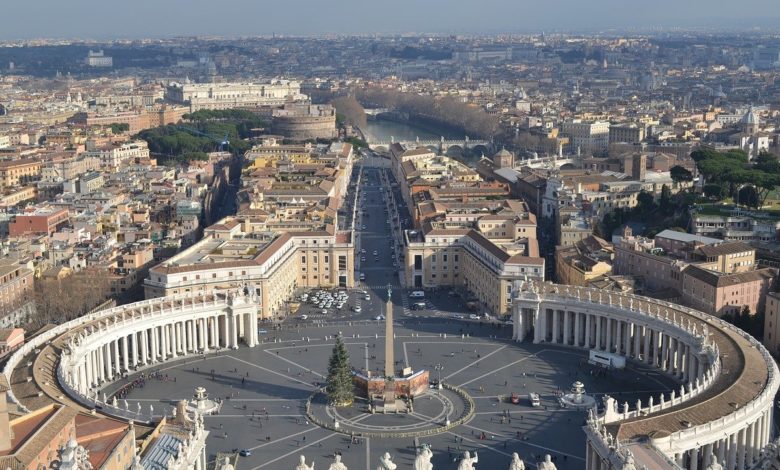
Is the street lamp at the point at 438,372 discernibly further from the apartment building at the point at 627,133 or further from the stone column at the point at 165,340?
the apartment building at the point at 627,133

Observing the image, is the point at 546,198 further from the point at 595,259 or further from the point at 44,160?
the point at 44,160

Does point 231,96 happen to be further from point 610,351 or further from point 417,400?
point 417,400

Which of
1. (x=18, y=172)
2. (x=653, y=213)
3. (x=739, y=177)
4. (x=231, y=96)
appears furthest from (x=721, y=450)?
(x=231, y=96)

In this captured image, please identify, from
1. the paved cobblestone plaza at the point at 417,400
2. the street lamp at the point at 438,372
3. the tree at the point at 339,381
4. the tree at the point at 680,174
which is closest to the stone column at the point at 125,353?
the paved cobblestone plaza at the point at 417,400

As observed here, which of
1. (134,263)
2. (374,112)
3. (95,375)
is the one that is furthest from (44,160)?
(374,112)

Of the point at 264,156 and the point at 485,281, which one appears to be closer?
the point at 485,281

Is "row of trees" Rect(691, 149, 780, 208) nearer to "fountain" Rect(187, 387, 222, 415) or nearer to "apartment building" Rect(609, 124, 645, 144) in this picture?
"apartment building" Rect(609, 124, 645, 144)
